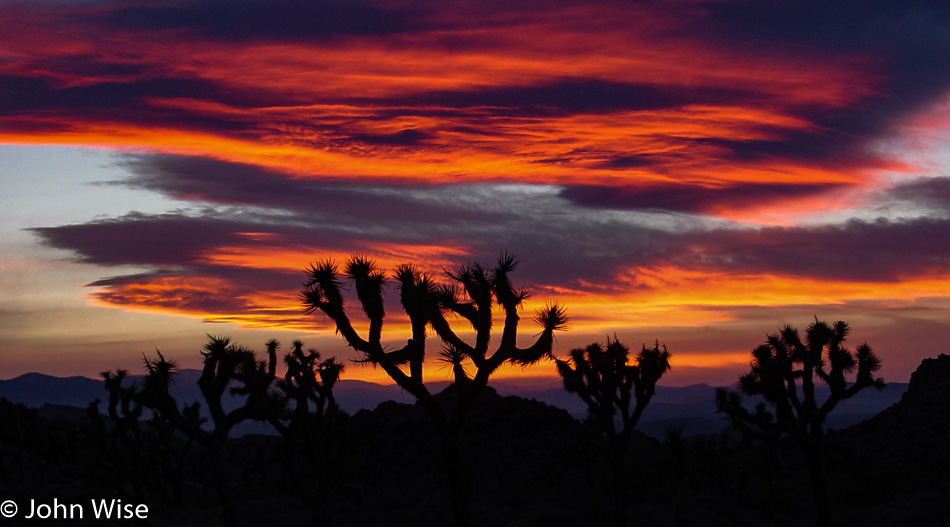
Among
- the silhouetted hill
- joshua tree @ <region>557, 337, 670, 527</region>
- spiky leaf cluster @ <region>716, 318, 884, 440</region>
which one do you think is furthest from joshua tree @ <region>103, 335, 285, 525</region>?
the silhouetted hill

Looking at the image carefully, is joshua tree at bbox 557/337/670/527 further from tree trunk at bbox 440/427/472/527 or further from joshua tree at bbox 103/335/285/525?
joshua tree at bbox 103/335/285/525

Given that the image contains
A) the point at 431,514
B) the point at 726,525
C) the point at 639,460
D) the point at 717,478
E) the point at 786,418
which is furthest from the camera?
the point at 639,460

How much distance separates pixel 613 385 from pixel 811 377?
205 inches

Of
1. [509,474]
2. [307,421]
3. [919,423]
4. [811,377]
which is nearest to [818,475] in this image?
[811,377]

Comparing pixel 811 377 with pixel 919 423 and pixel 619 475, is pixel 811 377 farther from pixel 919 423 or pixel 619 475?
pixel 919 423

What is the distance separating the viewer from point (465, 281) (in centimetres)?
1862

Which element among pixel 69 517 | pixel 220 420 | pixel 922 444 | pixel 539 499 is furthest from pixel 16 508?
pixel 922 444

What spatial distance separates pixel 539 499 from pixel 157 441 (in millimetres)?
16311

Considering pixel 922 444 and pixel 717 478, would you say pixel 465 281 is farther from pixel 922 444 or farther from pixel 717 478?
pixel 922 444

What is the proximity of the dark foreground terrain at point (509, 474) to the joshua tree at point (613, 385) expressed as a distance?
3173mm

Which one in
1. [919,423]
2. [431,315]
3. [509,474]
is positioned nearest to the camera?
[431,315]

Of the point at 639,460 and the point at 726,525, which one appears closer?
the point at 726,525

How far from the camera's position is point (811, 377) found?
22344 mm

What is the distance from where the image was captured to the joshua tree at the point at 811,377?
22.2 meters
